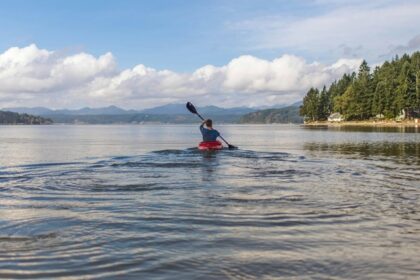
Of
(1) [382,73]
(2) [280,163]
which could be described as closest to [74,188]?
(2) [280,163]

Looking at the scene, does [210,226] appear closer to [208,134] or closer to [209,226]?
[209,226]

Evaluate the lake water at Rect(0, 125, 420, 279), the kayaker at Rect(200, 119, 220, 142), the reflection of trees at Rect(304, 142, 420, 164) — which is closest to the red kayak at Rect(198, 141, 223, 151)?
the kayaker at Rect(200, 119, 220, 142)

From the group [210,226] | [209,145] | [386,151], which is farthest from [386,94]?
[210,226]

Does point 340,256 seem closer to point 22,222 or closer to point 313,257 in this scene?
point 313,257

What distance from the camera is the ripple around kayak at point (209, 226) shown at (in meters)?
9.02

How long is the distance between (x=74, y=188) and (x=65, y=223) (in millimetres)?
7093

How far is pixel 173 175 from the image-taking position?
78.9 ft

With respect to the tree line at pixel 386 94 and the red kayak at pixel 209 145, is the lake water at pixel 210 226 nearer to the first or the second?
the red kayak at pixel 209 145

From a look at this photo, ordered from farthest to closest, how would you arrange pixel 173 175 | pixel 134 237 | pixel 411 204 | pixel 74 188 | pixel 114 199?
pixel 173 175, pixel 74 188, pixel 114 199, pixel 411 204, pixel 134 237

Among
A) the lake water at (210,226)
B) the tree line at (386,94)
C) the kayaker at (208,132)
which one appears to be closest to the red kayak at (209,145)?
the kayaker at (208,132)

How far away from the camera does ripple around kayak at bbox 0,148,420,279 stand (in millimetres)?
9023

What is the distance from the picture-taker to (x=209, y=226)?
40.8ft

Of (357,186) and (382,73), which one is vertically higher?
(382,73)

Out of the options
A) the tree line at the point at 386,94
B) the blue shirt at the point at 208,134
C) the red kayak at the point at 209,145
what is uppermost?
the tree line at the point at 386,94
